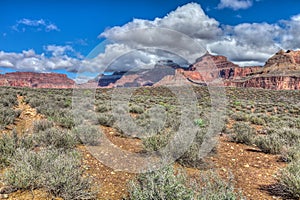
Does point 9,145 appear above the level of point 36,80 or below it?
below

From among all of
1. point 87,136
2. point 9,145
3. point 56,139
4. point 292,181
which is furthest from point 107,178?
point 292,181

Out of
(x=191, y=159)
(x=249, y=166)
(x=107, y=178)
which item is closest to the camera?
(x=107, y=178)

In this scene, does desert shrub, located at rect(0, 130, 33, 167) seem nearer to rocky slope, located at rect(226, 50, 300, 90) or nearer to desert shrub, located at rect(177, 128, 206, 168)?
desert shrub, located at rect(177, 128, 206, 168)

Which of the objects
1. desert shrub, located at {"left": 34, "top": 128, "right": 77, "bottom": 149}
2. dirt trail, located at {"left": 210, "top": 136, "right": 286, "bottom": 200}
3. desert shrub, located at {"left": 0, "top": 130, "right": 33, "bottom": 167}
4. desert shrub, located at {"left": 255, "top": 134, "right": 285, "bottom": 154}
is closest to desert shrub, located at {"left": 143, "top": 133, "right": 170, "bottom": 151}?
dirt trail, located at {"left": 210, "top": 136, "right": 286, "bottom": 200}

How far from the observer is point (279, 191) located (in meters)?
4.37

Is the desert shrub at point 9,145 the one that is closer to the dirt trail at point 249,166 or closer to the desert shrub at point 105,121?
the dirt trail at point 249,166


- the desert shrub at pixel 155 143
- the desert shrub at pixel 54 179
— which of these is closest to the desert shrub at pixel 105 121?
the desert shrub at pixel 155 143

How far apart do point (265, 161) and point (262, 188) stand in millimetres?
1994

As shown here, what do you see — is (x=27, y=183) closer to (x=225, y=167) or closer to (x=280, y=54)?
(x=225, y=167)

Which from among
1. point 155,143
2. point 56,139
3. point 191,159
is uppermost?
point 56,139

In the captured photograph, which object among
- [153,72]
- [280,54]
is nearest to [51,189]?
[153,72]

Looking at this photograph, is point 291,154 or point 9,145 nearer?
point 9,145

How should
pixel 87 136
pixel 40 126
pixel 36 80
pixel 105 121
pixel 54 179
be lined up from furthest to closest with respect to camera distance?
pixel 36 80
pixel 105 121
pixel 40 126
pixel 87 136
pixel 54 179

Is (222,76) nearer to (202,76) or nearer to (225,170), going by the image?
(202,76)
